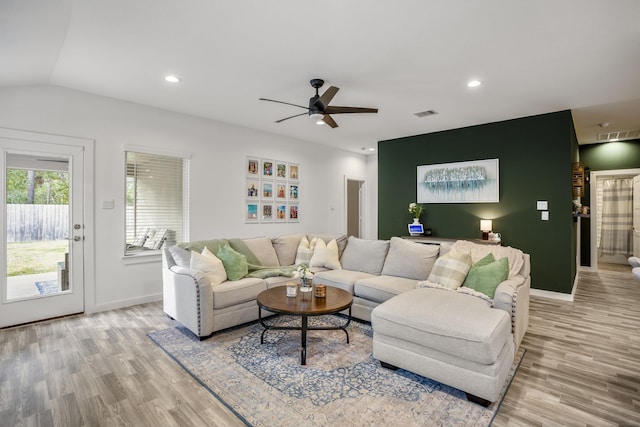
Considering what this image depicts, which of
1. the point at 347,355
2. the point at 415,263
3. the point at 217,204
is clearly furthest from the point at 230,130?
the point at 347,355

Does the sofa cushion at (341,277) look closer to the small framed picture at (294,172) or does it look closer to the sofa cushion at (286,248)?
the sofa cushion at (286,248)

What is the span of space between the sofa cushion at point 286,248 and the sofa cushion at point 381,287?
1306 mm

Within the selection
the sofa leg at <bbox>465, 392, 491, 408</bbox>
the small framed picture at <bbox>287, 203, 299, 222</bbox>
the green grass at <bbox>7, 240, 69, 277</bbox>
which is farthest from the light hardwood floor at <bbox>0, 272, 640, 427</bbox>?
the small framed picture at <bbox>287, 203, 299, 222</bbox>

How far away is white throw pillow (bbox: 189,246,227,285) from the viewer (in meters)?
3.28

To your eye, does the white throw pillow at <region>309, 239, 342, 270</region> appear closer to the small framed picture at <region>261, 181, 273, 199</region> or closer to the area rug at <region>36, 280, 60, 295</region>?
the small framed picture at <region>261, 181, 273, 199</region>

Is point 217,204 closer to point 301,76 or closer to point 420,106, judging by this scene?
point 301,76

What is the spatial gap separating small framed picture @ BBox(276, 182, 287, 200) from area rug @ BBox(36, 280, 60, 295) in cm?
346

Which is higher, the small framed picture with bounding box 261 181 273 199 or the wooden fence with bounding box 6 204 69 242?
the small framed picture with bounding box 261 181 273 199

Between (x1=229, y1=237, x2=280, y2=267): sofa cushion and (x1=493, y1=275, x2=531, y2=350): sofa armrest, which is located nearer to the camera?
(x1=493, y1=275, x2=531, y2=350): sofa armrest

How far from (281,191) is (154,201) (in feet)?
7.51

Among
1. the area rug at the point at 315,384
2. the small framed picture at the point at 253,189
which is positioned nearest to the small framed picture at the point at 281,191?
the small framed picture at the point at 253,189

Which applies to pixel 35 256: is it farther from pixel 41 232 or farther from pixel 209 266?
pixel 209 266

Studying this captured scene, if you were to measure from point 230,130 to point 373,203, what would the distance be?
4.25 meters

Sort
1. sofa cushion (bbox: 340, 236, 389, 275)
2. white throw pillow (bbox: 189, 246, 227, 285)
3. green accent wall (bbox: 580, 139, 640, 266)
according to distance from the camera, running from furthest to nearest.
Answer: green accent wall (bbox: 580, 139, 640, 266) → sofa cushion (bbox: 340, 236, 389, 275) → white throw pillow (bbox: 189, 246, 227, 285)
